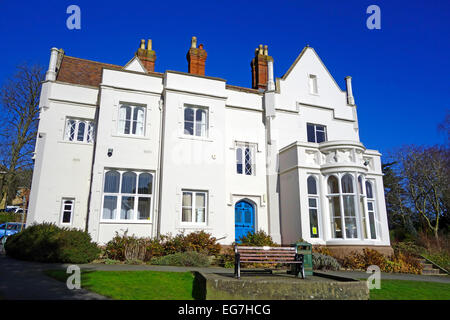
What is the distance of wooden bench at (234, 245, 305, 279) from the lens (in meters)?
8.98

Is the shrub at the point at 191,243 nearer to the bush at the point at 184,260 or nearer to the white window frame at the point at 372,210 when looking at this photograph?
the bush at the point at 184,260

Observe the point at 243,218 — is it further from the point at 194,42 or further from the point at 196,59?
the point at 194,42

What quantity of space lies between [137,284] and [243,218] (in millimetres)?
9303

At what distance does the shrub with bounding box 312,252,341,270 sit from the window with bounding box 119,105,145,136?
378 inches

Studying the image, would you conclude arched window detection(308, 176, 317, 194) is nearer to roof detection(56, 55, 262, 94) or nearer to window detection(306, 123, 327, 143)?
window detection(306, 123, 327, 143)

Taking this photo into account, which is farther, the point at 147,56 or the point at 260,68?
the point at 260,68

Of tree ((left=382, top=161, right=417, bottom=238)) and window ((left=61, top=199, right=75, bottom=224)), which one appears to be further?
tree ((left=382, top=161, right=417, bottom=238))

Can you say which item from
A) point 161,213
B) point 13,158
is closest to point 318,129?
point 161,213

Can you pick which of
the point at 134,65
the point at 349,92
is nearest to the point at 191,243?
the point at 134,65

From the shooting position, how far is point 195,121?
55.6 ft

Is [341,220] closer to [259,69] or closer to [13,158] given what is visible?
[259,69]

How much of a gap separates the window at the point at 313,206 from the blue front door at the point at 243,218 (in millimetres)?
2913

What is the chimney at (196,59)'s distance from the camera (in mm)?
19547

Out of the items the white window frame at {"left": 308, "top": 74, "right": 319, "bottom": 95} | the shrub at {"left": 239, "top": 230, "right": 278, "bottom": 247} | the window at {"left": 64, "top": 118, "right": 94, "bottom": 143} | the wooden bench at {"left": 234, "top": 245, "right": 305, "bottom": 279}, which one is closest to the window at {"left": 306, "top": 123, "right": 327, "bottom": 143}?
the white window frame at {"left": 308, "top": 74, "right": 319, "bottom": 95}
